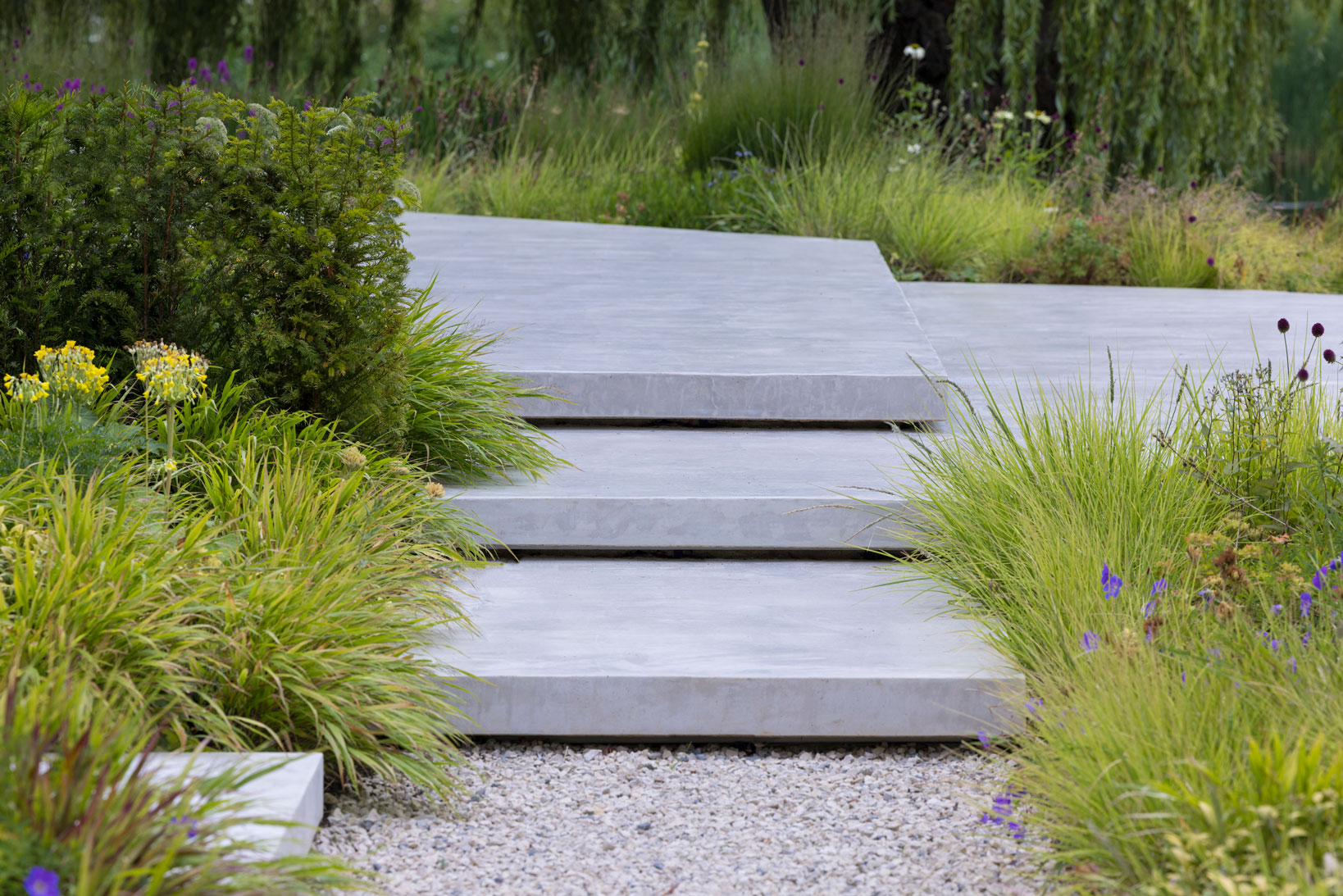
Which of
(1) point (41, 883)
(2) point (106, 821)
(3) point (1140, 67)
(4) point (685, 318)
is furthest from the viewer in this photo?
(3) point (1140, 67)

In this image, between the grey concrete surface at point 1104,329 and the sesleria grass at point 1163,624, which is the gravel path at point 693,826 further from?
the grey concrete surface at point 1104,329

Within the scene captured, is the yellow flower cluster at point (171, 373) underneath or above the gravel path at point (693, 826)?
above

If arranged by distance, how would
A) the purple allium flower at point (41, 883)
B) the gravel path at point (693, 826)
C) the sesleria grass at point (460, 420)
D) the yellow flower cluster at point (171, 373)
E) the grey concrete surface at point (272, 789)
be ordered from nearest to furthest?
the purple allium flower at point (41, 883) < the grey concrete surface at point (272, 789) < the gravel path at point (693, 826) < the yellow flower cluster at point (171, 373) < the sesleria grass at point (460, 420)

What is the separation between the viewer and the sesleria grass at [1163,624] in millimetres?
1681

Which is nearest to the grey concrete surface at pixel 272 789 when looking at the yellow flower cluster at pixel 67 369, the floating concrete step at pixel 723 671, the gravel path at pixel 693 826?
the gravel path at pixel 693 826

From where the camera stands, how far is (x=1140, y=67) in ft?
25.8

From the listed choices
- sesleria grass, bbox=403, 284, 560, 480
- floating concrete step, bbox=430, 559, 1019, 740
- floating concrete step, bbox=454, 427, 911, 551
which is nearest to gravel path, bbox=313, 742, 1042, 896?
floating concrete step, bbox=430, 559, 1019, 740

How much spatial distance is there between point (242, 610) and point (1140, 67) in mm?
7368

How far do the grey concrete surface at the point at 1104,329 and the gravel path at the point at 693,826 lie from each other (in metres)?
1.82

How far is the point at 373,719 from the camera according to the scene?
2.16 metres

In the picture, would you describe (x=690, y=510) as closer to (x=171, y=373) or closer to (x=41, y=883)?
(x=171, y=373)

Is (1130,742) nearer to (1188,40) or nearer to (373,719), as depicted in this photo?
(373,719)

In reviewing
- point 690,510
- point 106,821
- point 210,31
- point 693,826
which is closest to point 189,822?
point 106,821

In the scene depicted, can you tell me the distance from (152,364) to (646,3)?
25.2ft
